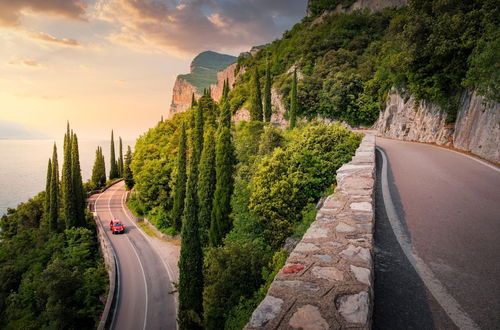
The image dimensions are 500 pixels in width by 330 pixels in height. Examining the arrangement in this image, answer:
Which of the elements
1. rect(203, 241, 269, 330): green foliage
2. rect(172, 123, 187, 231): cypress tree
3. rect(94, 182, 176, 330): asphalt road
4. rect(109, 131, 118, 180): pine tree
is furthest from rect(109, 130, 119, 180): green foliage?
rect(203, 241, 269, 330): green foliage

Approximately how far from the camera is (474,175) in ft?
28.1

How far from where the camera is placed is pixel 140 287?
2145 cm

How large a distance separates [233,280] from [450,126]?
17137 millimetres

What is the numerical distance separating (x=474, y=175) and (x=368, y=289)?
28.0 ft

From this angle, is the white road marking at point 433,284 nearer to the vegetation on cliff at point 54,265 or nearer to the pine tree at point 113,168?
the vegetation on cliff at point 54,265

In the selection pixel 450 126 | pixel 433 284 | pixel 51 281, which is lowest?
pixel 51 281

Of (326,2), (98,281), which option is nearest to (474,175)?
(98,281)

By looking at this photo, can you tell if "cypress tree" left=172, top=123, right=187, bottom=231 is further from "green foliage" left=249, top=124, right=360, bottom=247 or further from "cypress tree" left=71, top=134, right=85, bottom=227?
"green foliage" left=249, top=124, right=360, bottom=247

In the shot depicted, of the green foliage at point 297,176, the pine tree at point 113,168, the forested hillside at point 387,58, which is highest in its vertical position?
the forested hillside at point 387,58

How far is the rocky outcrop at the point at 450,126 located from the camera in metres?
12.2

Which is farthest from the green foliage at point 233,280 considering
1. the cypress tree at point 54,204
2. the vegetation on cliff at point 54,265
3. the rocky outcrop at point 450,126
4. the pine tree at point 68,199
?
the cypress tree at point 54,204

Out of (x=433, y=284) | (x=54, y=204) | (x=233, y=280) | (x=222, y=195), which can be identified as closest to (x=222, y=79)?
(x=54, y=204)

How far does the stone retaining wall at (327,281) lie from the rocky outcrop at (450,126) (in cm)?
1123

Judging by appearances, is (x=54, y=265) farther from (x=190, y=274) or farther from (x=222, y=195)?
(x=222, y=195)
